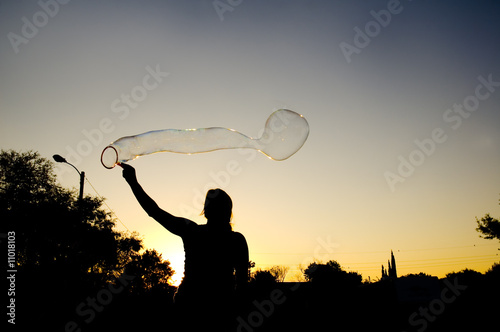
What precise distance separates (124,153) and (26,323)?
11.3m

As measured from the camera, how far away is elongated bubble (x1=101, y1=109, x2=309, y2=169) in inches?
145

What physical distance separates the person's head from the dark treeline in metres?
10.5

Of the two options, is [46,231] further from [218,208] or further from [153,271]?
[153,271]

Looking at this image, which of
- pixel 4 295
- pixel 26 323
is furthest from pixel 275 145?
pixel 4 295

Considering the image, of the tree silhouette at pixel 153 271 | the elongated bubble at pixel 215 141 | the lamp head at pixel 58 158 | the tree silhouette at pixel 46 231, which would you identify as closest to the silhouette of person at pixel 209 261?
the elongated bubble at pixel 215 141

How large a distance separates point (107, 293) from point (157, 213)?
19.2 m

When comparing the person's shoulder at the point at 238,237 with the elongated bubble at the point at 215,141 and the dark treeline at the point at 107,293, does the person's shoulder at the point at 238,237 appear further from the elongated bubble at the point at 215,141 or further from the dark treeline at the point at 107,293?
the dark treeline at the point at 107,293

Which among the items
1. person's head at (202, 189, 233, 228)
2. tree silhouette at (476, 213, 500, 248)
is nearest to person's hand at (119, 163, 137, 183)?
person's head at (202, 189, 233, 228)

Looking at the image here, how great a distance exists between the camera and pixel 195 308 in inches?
85.1

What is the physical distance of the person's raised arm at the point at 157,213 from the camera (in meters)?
2.40

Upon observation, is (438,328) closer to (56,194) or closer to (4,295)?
(4,295)

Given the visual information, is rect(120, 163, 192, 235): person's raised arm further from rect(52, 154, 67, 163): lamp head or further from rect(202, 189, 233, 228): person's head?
rect(52, 154, 67, 163): lamp head

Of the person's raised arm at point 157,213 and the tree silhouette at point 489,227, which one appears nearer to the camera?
the person's raised arm at point 157,213

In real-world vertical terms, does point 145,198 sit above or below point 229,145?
below
